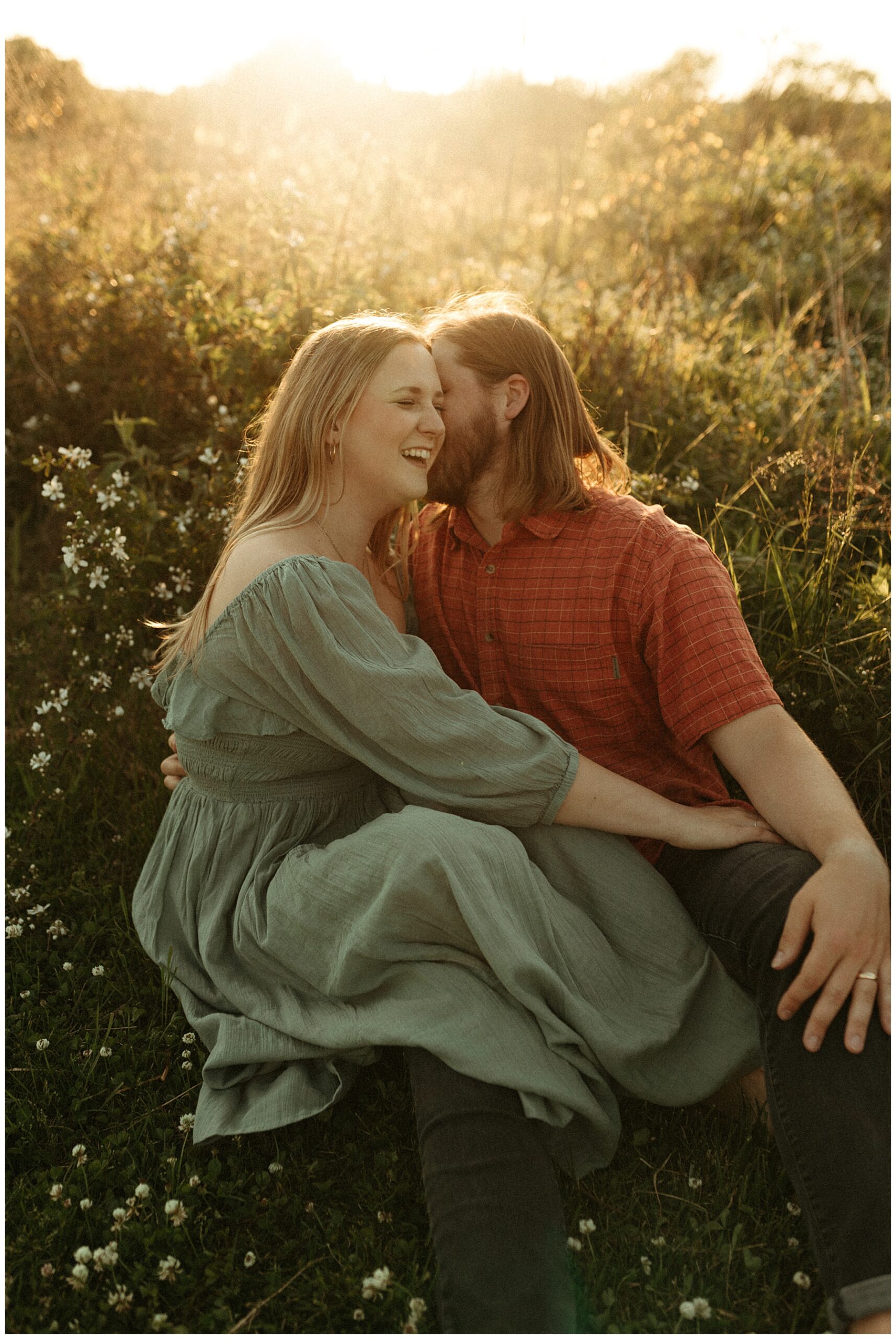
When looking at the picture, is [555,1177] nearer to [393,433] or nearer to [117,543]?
[393,433]

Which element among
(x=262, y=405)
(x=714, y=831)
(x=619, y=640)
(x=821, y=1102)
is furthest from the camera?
(x=262, y=405)

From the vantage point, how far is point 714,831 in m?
2.38

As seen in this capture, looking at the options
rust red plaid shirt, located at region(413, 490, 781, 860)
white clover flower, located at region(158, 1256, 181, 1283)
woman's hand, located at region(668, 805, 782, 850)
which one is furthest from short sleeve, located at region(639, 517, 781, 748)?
white clover flower, located at region(158, 1256, 181, 1283)

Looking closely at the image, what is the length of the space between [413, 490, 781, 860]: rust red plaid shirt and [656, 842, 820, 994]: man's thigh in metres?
0.24

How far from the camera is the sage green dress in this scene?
212 cm

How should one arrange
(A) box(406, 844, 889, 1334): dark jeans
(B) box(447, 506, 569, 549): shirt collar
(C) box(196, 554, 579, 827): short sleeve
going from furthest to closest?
1. (B) box(447, 506, 569, 549): shirt collar
2. (C) box(196, 554, 579, 827): short sleeve
3. (A) box(406, 844, 889, 1334): dark jeans

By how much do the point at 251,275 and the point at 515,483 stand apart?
7.92ft

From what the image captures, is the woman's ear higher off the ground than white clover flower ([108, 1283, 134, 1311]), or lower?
higher

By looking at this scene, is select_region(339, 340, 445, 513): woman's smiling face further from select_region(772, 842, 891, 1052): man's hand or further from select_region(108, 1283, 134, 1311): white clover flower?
select_region(108, 1283, 134, 1311): white clover flower

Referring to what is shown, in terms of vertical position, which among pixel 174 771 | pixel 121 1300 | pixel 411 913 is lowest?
pixel 121 1300

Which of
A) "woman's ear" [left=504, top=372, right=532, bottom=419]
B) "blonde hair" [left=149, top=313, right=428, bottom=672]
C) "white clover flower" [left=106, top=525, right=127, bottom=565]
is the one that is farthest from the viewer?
"white clover flower" [left=106, top=525, right=127, bottom=565]

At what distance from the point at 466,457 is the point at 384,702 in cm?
96

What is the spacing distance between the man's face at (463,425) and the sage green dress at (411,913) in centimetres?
66

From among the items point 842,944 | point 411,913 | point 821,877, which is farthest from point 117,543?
point 842,944
